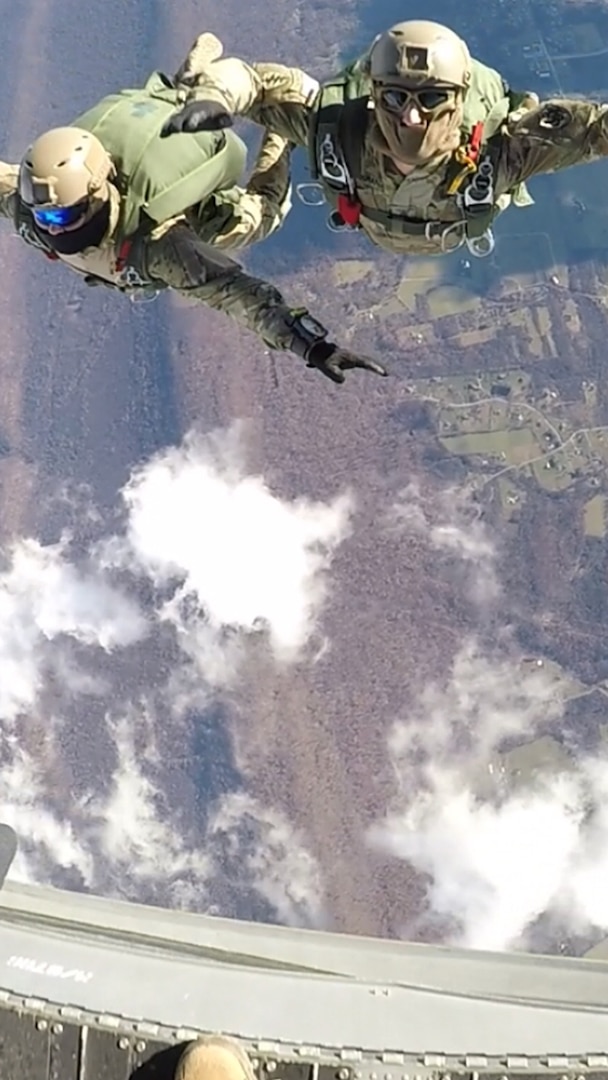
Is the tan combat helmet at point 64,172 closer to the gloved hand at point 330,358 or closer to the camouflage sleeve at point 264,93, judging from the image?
the camouflage sleeve at point 264,93

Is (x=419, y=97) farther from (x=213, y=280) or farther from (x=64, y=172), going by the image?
(x=64, y=172)

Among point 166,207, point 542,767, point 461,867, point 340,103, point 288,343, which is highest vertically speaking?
point 340,103

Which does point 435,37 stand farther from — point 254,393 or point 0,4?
point 0,4

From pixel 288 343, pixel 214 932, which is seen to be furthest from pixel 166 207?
pixel 214 932

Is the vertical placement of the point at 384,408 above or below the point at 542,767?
above

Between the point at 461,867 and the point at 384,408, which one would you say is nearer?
the point at 461,867

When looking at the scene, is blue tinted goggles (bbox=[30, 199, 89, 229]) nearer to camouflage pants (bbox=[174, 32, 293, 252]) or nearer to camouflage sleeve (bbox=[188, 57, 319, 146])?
camouflage sleeve (bbox=[188, 57, 319, 146])

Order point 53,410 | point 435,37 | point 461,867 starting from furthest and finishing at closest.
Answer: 1. point 53,410
2. point 461,867
3. point 435,37
